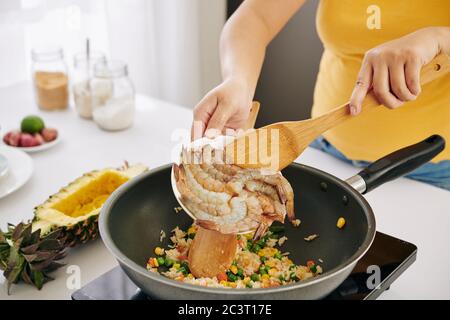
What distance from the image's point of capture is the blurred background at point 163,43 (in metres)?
2.07

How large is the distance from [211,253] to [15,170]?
2.08 ft

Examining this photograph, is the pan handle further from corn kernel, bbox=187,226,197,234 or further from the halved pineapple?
the halved pineapple

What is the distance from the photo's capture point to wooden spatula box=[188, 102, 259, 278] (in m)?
0.99

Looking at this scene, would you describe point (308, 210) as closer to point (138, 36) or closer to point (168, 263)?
point (168, 263)

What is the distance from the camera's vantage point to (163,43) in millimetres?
2521

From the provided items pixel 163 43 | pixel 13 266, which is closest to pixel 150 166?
pixel 13 266

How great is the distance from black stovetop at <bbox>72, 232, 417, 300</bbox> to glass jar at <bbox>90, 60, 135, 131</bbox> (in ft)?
2.33

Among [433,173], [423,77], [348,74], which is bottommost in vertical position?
[433,173]

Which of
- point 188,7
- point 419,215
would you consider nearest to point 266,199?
point 419,215

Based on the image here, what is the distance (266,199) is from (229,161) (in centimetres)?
9

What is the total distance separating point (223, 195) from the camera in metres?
0.92

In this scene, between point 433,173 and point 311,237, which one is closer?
point 311,237
